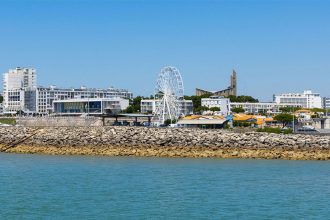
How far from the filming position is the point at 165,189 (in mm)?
22391

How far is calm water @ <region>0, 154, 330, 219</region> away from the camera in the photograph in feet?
60.0

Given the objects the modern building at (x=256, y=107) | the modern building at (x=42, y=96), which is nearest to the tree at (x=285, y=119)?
the modern building at (x=256, y=107)

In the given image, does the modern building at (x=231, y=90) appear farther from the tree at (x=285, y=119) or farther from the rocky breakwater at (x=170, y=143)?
the rocky breakwater at (x=170, y=143)

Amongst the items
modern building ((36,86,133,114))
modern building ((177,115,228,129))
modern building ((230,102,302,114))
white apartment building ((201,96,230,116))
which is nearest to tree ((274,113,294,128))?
modern building ((177,115,228,129))

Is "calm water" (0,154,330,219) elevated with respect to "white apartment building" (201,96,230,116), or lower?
lower

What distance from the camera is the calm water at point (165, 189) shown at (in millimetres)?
18281

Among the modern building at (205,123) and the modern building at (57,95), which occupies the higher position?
the modern building at (57,95)

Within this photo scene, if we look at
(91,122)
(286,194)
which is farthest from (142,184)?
(91,122)

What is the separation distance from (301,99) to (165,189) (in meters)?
152

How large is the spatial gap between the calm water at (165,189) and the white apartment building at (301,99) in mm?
139326

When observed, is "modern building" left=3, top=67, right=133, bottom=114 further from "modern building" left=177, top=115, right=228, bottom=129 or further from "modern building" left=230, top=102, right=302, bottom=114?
"modern building" left=177, top=115, right=228, bottom=129

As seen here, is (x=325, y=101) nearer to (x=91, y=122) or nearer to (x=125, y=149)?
(x=91, y=122)

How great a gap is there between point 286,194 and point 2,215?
896 centimetres

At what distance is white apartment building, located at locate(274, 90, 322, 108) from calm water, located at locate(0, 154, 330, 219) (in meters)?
139
